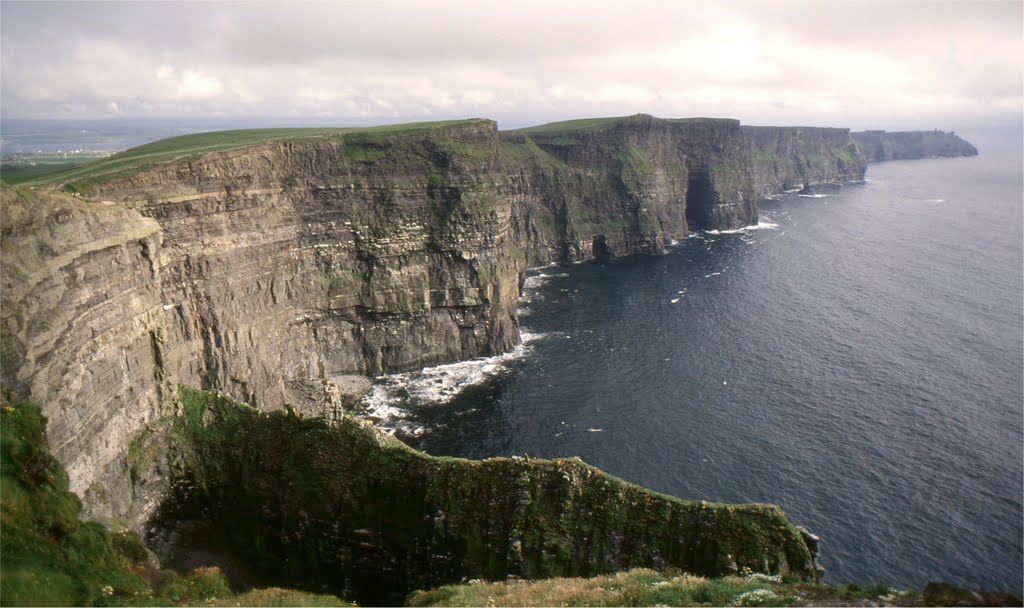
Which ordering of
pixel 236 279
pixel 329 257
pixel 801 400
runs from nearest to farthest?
pixel 236 279
pixel 801 400
pixel 329 257

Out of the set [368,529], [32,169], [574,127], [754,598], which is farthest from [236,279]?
[574,127]

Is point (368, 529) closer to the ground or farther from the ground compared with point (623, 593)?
closer to the ground

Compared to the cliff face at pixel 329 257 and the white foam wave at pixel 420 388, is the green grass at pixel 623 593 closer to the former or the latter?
the white foam wave at pixel 420 388

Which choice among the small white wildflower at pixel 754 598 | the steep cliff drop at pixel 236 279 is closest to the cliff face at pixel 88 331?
the steep cliff drop at pixel 236 279

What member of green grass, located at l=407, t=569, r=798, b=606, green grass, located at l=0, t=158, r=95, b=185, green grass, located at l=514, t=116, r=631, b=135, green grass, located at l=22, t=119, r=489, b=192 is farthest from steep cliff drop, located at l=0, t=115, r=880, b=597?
green grass, located at l=514, t=116, r=631, b=135

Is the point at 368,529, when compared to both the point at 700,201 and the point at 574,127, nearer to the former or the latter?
the point at 574,127

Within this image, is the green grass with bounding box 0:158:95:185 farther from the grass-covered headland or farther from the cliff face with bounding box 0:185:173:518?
Result: the grass-covered headland

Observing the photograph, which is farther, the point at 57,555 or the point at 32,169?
the point at 32,169
